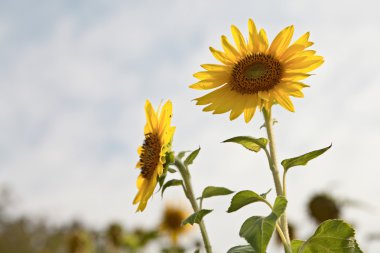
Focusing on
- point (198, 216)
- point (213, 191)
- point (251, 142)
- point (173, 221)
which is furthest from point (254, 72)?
point (173, 221)

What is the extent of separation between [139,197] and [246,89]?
665 mm

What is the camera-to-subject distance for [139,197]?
7.39 feet

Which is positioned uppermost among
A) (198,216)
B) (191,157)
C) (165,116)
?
(165,116)

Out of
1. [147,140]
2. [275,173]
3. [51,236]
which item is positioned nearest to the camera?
[275,173]

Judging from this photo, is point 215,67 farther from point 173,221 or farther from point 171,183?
point 173,221

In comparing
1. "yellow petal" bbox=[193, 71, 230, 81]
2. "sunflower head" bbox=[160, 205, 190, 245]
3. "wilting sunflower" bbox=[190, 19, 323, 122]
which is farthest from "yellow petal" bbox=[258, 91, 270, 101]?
"sunflower head" bbox=[160, 205, 190, 245]

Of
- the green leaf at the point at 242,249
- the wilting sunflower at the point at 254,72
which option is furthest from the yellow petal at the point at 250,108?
the green leaf at the point at 242,249

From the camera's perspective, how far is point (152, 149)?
7.39 ft

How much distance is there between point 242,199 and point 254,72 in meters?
0.60

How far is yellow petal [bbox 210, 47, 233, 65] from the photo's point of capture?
2.12 metres

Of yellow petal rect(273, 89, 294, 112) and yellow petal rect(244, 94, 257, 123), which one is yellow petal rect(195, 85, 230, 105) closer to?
yellow petal rect(244, 94, 257, 123)

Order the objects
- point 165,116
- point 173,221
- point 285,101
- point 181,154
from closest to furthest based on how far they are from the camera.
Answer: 1. point 285,101
2. point 181,154
3. point 165,116
4. point 173,221

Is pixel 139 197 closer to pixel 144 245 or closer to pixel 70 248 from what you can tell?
pixel 144 245

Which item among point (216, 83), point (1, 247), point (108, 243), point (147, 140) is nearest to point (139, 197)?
point (147, 140)
